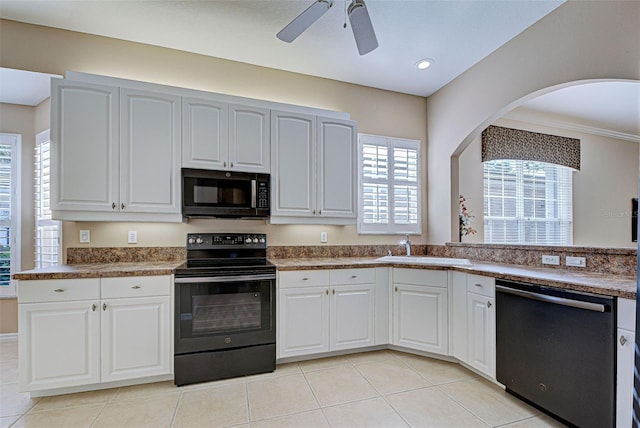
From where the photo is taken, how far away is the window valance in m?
4.18

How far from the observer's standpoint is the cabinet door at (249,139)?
109 inches

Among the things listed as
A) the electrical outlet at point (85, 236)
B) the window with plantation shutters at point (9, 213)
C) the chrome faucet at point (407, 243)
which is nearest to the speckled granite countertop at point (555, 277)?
the chrome faucet at point (407, 243)

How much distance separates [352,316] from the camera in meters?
2.79

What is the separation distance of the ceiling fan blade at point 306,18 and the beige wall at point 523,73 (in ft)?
6.07

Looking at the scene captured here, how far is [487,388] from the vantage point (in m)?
2.31

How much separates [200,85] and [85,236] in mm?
1720

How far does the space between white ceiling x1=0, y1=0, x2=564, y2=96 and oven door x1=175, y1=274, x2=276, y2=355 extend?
206cm

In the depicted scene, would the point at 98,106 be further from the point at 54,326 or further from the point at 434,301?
the point at 434,301

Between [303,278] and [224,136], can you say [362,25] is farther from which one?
[303,278]

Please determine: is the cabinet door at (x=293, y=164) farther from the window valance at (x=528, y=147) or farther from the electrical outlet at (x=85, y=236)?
the window valance at (x=528, y=147)

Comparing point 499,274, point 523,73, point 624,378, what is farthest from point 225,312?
point 523,73

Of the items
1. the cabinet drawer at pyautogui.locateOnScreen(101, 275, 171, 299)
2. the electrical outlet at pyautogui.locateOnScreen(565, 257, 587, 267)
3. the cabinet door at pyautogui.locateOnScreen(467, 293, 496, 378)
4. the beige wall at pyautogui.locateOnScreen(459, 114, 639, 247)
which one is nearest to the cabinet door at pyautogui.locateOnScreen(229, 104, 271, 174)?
the cabinet drawer at pyautogui.locateOnScreen(101, 275, 171, 299)

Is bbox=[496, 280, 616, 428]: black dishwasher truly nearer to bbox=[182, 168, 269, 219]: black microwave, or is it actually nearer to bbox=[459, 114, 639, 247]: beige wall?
bbox=[182, 168, 269, 219]: black microwave

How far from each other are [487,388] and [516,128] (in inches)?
141
